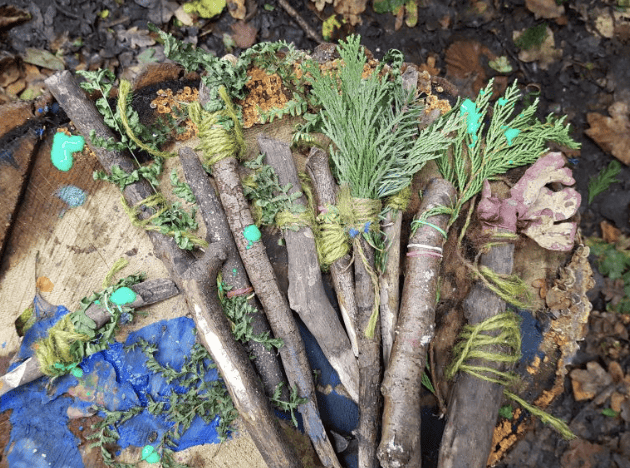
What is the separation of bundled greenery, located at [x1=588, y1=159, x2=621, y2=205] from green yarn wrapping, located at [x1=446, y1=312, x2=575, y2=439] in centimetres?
216

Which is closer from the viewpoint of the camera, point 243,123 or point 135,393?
point 135,393

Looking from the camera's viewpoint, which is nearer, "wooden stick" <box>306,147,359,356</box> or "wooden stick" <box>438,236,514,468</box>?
"wooden stick" <box>438,236,514,468</box>

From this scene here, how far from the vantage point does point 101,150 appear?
2.07 m

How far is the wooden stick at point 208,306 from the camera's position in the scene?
Answer: 74.4 inches

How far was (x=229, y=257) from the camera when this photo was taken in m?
2.09

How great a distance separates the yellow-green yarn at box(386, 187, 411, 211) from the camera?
2135 mm

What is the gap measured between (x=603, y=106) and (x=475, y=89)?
109 centimetres

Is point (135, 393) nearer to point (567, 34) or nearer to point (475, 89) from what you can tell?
point (475, 89)

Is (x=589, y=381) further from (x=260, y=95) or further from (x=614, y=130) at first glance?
(x=260, y=95)

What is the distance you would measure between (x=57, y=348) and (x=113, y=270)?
399 millimetres

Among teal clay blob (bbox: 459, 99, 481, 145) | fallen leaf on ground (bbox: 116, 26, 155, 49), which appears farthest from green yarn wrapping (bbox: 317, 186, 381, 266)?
fallen leaf on ground (bbox: 116, 26, 155, 49)

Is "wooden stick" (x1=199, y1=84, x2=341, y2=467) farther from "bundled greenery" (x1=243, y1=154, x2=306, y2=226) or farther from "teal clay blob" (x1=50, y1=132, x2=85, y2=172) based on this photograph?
"teal clay blob" (x1=50, y1=132, x2=85, y2=172)

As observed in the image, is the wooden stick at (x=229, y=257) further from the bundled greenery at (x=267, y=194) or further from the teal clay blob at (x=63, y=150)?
the teal clay blob at (x=63, y=150)

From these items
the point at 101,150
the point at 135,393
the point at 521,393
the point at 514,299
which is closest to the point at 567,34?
the point at 514,299
